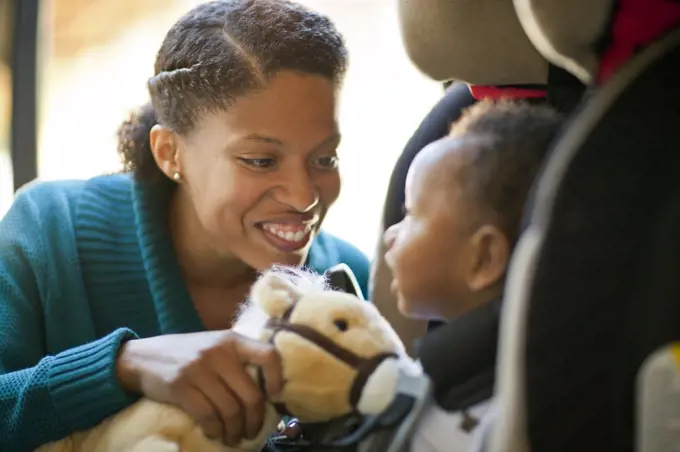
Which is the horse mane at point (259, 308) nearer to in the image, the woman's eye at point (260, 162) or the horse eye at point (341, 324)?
the horse eye at point (341, 324)

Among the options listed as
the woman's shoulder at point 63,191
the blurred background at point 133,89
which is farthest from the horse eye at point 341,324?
the blurred background at point 133,89

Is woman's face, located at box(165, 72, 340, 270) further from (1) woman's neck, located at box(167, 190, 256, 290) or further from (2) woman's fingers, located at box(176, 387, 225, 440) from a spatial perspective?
(2) woman's fingers, located at box(176, 387, 225, 440)

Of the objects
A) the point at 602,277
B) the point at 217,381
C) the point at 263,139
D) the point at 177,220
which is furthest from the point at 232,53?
the point at 602,277

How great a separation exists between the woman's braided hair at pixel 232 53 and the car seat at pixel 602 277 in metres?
0.47

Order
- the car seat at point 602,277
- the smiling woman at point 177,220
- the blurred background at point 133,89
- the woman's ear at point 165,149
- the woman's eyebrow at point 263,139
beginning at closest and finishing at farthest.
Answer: the car seat at point 602,277 → the smiling woman at point 177,220 → the woman's eyebrow at point 263,139 → the woman's ear at point 165,149 → the blurred background at point 133,89

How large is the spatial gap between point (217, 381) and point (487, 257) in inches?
9.7

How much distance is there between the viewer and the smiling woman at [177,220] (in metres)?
0.72

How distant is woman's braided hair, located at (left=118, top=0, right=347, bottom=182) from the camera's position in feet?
2.81

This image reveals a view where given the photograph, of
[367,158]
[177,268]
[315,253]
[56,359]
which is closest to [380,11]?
[367,158]

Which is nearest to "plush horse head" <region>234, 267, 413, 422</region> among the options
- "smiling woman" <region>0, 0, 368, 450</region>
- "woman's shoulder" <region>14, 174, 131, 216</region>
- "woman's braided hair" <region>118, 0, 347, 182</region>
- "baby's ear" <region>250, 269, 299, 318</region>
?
"baby's ear" <region>250, 269, 299, 318</region>

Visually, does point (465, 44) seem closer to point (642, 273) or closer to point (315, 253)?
point (642, 273)

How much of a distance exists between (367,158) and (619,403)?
1.27m

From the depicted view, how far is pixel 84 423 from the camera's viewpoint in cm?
69

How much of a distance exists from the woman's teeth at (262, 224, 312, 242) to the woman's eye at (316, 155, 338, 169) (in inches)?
3.0
